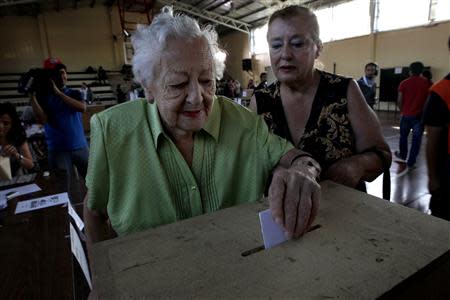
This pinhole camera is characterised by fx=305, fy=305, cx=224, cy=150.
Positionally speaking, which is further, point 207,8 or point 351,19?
point 207,8

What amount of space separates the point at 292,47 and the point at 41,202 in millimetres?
1574

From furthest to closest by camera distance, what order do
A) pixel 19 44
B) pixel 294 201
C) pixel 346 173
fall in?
pixel 19 44 < pixel 346 173 < pixel 294 201

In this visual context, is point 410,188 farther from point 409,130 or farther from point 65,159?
point 65,159

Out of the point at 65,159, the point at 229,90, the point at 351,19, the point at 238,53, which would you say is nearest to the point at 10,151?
the point at 65,159

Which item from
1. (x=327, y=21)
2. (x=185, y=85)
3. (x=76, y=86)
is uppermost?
(x=327, y=21)

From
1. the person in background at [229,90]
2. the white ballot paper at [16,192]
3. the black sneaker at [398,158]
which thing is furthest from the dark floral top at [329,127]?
the person in background at [229,90]

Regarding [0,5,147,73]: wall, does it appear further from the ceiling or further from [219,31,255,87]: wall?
[219,31,255,87]: wall

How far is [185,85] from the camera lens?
0.88 m

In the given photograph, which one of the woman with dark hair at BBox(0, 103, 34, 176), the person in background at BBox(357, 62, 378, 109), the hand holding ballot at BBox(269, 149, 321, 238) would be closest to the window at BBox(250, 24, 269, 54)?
the person in background at BBox(357, 62, 378, 109)

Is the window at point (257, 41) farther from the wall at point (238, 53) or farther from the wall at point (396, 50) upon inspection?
the wall at point (396, 50)

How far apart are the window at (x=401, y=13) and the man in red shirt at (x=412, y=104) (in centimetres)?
521

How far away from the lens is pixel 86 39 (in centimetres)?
1477

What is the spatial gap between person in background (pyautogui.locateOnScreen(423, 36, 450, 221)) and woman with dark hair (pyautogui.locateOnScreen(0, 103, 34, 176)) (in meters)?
3.19

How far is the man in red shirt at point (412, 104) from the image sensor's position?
4.42 m
